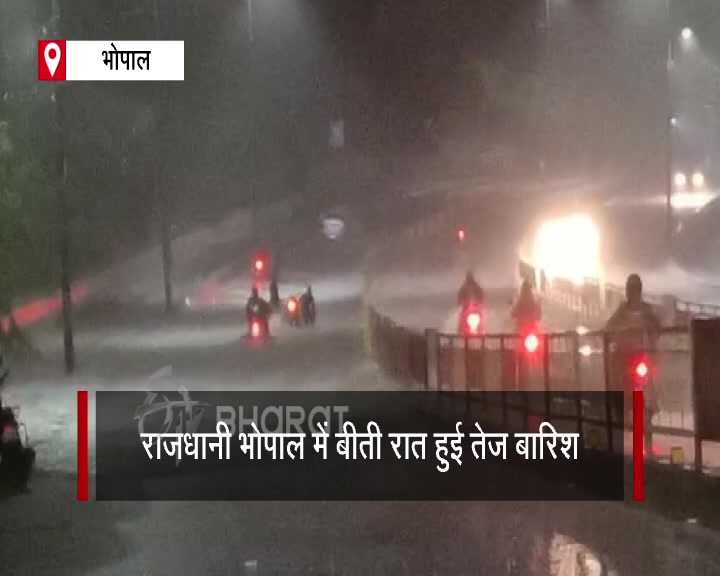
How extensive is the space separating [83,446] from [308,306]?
2.11 ft

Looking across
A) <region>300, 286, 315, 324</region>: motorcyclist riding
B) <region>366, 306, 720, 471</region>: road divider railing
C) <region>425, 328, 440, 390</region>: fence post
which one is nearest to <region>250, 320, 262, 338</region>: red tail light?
<region>300, 286, 315, 324</region>: motorcyclist riding

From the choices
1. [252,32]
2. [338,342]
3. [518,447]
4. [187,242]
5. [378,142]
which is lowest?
[518,447]

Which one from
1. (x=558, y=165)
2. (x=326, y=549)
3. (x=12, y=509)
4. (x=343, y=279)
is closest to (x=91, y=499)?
(x=12, y=509)

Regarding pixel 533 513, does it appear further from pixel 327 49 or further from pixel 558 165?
pixel 327 49

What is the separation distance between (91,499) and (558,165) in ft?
4.60

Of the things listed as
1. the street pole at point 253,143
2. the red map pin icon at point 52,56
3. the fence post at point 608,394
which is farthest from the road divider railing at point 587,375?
the red map pin icon at point 52,56

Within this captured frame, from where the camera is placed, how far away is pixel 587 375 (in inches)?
148

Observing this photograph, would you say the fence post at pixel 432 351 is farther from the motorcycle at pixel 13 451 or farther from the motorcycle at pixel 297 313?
the motorcycle at pixel 13 451

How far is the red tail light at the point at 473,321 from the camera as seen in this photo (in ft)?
12.5

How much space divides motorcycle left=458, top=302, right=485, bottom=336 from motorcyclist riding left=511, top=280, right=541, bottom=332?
0.27 feet

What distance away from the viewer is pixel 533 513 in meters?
3.73

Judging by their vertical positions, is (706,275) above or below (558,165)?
below

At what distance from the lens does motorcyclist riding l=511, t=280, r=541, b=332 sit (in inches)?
150

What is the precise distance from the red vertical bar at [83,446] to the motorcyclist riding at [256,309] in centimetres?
44
